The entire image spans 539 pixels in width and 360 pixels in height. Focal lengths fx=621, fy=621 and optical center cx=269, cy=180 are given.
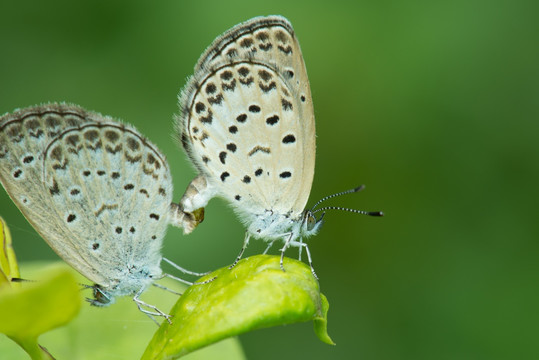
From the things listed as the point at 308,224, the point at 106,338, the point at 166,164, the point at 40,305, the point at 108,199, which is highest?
the point at 40,305

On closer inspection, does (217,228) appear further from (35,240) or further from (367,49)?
(367,49)

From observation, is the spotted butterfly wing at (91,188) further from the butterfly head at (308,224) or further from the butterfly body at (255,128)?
the butterfly head at (308,224)

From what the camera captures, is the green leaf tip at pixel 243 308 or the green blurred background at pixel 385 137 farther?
the green blurred background at pixel 385 137

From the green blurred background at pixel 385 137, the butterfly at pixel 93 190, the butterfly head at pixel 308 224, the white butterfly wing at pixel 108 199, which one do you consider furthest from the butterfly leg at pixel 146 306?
the green blurred background at pixel 385 137

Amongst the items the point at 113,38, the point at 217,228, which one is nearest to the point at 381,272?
the point at 217,228

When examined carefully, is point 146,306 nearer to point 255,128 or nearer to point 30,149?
point 30,149

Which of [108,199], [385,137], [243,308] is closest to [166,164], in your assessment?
[108,199]
